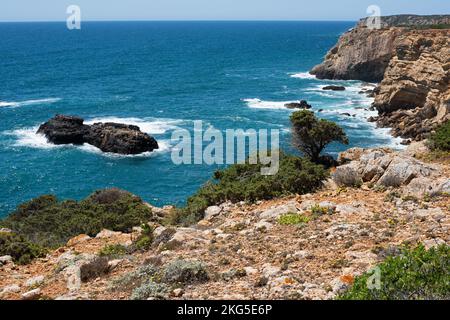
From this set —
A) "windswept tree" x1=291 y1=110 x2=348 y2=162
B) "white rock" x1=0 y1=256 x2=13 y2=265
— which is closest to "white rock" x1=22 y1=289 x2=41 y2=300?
"white rock" x1=0 y1=256 x2=13 y2=265

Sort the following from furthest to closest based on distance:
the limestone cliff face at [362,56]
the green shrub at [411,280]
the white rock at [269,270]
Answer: the limestone cliff face at [362,56] < the white rock at [269,270] < the green shrub at [411,280]

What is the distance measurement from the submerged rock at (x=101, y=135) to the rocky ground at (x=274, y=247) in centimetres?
3116

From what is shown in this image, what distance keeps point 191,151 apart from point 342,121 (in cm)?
1885

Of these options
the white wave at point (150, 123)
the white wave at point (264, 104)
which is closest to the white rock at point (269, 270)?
the white wave at point (150, 123)

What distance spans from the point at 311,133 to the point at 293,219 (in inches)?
643

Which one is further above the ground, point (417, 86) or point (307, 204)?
point (417, 86)

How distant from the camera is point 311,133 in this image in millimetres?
29484

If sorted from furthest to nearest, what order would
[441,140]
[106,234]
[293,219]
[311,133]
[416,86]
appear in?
[416,86] < [311,133] < [441,140] < [106,234] < [293,219]

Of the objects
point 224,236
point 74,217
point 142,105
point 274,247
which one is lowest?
point 74,217

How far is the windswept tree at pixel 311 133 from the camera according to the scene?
2962 centimetres

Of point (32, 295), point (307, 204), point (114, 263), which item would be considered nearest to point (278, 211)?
point (307, 204)

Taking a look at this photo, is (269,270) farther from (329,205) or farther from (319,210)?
(329,205)

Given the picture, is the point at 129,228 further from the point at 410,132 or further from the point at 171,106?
the point at 171,106

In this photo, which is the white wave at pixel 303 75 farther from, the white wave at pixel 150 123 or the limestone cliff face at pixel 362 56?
the white wave at pixel 150 123
